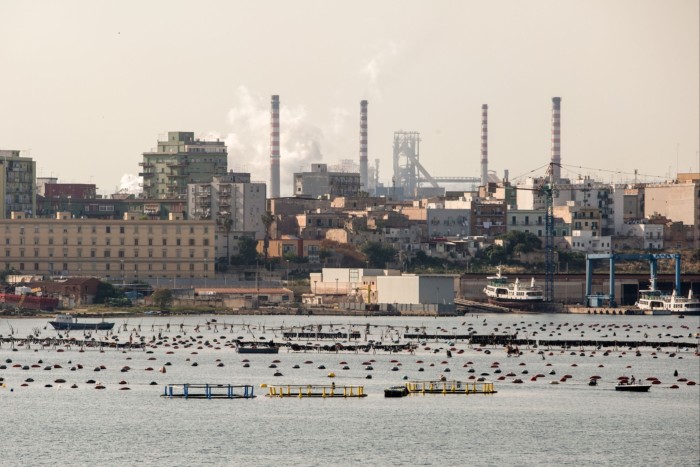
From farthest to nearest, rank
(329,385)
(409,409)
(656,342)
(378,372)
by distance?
(656,342), (378,372), (329,385), (409,409)

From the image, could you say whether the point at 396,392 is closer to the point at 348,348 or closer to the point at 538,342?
the point at 348,348

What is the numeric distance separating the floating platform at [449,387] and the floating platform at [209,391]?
12.4 m

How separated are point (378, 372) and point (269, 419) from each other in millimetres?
30573

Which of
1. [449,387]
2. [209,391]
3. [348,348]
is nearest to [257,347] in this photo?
[348,348]

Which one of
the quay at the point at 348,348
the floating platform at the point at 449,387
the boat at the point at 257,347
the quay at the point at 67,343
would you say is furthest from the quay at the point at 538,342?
the floating platform at the point at 449,387

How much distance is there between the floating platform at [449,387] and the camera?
135375 millimetres

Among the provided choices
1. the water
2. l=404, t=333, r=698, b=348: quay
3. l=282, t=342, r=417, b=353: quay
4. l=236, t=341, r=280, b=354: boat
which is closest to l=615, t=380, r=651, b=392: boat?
the water

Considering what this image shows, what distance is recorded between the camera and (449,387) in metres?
138

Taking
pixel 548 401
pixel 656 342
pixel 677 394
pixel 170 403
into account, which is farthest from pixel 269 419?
pixel 656 342

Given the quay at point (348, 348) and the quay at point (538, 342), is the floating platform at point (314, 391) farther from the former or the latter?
the quay at point (538, 342)

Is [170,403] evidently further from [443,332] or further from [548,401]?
[443,332]

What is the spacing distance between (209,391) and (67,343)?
4587 centimetres

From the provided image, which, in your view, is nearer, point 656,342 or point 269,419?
point 269,419

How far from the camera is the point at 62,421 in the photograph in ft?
390
